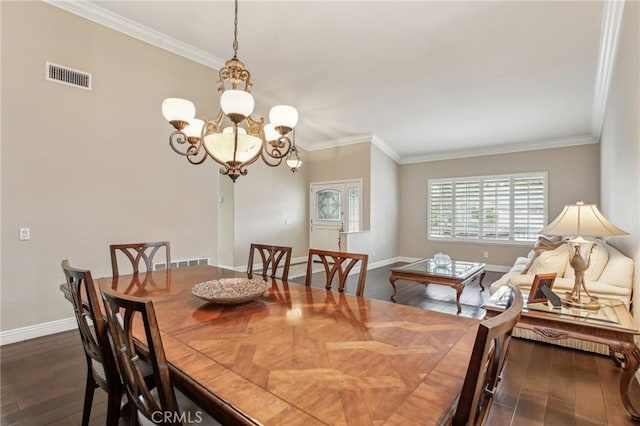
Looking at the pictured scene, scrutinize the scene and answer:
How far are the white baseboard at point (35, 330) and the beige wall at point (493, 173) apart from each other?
262 inches

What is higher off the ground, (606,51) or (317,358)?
(606,51)

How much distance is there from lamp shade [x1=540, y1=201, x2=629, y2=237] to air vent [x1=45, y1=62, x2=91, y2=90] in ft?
15.5

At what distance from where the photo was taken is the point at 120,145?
363cm

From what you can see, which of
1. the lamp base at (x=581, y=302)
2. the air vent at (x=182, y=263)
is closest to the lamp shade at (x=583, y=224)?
the lamp base at (x=581, y=302)

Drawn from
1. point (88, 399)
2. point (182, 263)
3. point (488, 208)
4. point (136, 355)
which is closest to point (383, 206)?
point (488, 208)

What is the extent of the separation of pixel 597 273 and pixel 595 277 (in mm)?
54

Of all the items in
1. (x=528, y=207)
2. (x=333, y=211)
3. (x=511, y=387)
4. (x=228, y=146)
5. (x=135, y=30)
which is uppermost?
(x=135, y=30)

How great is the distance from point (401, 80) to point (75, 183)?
426cm

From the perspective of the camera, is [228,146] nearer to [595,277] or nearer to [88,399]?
[88,399]

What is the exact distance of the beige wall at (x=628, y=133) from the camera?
91.5 inches

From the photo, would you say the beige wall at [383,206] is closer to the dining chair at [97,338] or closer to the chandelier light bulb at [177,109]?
the chandelier light bulb at [177,109]

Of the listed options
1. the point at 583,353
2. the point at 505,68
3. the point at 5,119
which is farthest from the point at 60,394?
the point at 505,68

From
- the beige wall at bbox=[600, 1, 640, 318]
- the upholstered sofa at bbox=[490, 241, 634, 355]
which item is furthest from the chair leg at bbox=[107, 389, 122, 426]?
the beige wall at bbox=[600, 1, 640, 318]

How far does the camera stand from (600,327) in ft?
6.35
